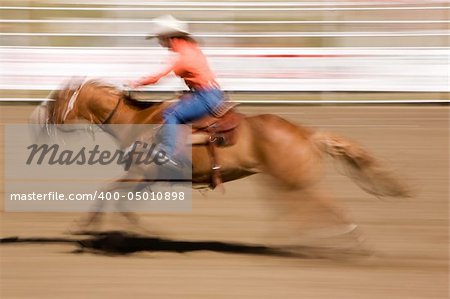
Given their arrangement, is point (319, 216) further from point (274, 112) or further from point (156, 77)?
point (274, 112)

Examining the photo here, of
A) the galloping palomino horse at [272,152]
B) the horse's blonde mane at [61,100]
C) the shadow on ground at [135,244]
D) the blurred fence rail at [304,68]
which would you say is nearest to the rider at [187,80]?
the galloping palomino horse at [272,152]

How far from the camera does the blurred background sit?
5529mm

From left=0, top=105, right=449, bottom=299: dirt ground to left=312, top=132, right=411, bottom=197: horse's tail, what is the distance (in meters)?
0.43

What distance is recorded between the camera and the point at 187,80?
6270 mm

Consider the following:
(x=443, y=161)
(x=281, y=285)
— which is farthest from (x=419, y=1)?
(x=281, y=285)

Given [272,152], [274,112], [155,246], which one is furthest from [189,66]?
[274,112]

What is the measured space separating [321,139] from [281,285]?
1.33 m

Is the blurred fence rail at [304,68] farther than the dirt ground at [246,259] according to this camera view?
Yes

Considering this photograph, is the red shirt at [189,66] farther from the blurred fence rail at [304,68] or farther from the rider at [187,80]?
the blurred fence rail at [304,68]

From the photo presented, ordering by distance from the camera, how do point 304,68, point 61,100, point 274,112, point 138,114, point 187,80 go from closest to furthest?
point 187,80
point 138,114
point 61,100
point 274,112
point 304,68

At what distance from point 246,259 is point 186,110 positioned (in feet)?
3.71

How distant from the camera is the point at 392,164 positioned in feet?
31.0

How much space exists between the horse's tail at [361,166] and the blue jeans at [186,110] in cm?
78

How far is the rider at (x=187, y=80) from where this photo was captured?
6.18m
